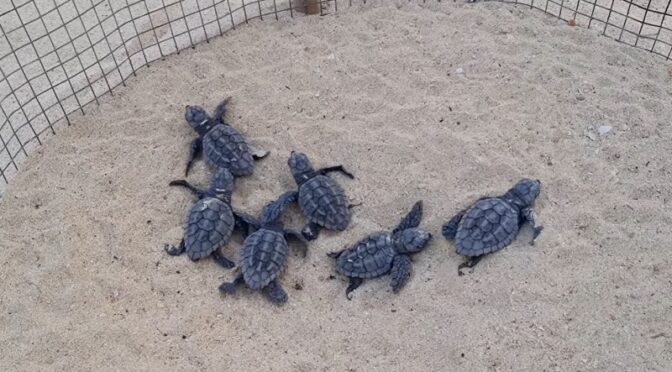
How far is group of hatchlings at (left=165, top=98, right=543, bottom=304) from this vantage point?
Answer: 3.74 meters

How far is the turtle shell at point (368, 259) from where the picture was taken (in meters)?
3.73

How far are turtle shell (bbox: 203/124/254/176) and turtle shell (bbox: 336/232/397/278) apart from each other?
2.85ft

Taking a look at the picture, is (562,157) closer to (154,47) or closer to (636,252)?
(636,252)

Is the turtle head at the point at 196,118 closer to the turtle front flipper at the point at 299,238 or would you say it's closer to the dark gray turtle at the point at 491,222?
the turtle front flipper at the point at 299,238

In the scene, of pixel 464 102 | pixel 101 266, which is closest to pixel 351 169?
pixel 464 102

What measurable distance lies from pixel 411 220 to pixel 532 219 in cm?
64

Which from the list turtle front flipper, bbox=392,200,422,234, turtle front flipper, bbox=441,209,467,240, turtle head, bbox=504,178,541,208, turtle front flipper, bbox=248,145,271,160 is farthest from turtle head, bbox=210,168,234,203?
turtle head, bbox=504,178,541,208

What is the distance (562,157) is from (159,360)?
98.9 inches

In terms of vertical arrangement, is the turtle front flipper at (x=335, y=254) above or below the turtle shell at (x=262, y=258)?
below

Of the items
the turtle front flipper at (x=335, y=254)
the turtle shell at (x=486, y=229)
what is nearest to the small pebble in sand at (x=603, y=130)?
the turtle shell at (x=486, y=229)

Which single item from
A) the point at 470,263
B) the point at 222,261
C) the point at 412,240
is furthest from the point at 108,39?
the point at 470,263

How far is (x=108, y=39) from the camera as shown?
5332 mm

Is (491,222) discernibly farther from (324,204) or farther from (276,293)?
(276,293)

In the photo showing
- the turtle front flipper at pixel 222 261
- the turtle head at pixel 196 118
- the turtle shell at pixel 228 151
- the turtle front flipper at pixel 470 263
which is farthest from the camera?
the turtle head at pixel 196 118
